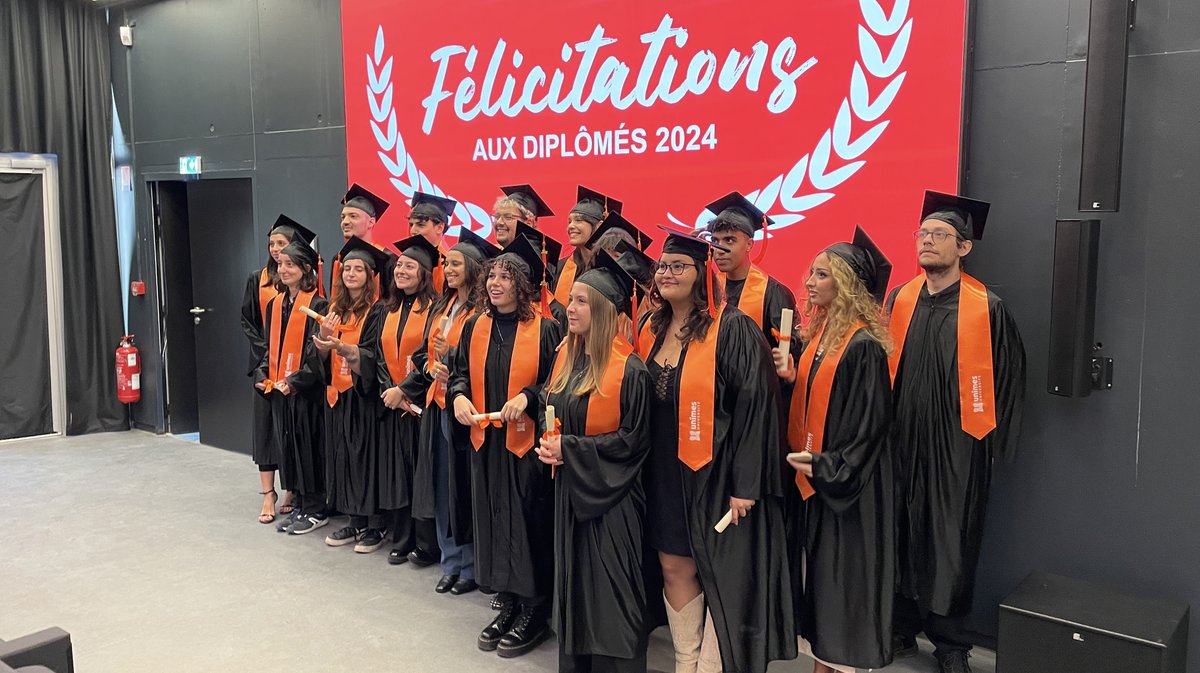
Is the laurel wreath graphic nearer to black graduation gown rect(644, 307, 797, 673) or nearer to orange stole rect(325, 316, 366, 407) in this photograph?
black graduation gown rect(644, 307, 797, 673)

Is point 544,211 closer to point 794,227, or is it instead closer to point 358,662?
point 794,227

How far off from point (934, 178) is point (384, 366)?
287 centimetres

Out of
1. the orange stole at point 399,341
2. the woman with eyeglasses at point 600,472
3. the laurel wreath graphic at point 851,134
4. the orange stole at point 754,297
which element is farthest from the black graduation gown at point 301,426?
the orange stole at point 754,297

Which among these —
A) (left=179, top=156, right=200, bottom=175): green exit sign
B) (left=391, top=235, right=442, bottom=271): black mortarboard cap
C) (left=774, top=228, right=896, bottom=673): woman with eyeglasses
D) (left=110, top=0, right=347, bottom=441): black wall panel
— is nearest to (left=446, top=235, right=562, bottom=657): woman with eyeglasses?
(left=391, top=235, right=442, bottom=271): black mortarboard cap

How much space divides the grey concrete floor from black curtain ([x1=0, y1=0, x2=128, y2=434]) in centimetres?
202

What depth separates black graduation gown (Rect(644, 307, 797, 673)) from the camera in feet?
10.3

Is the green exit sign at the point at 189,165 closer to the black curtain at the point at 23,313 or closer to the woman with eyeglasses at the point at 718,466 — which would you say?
the black curtain at the point at 23,313

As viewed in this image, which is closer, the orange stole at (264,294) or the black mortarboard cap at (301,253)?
the black mortarboard cap at (301,253)

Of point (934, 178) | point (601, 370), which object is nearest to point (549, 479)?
point (601, 370)

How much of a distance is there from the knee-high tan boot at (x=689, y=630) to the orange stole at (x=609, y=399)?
688mm

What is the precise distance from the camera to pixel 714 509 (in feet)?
10.4

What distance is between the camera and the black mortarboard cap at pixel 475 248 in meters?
4.48

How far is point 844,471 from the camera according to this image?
3121mm

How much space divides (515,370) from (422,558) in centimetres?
157
